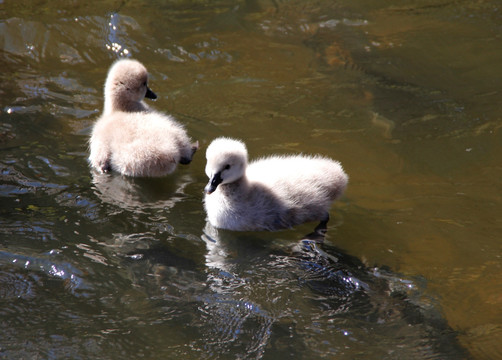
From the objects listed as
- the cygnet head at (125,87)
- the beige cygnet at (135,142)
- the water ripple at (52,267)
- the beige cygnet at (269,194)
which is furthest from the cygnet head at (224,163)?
the cygnet head at (125,87)

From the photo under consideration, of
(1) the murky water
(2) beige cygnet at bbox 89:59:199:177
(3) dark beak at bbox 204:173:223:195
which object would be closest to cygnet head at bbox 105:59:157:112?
(2) beige cygnet at bbox 89:59:199:177

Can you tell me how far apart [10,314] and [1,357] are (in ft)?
1.05

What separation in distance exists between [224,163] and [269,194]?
42 cm

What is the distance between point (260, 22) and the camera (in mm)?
7582

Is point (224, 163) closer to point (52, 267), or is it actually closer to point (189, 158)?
point (189, 158)

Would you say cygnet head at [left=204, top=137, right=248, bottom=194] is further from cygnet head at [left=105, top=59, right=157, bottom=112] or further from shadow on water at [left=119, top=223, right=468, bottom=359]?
cygnet head at [left=105, top=59, right=157, bottom=112]

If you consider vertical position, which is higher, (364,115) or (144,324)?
(364,115)

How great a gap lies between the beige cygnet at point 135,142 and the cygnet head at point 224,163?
68cm

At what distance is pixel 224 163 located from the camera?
415 cm

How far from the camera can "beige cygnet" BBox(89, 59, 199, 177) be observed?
4801mm

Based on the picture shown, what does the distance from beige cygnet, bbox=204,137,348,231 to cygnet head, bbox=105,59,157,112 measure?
1.29m

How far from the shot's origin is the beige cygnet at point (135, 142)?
4.80m

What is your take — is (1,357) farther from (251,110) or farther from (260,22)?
(260,22)

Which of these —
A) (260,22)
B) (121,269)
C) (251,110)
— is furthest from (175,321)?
(260,22)
